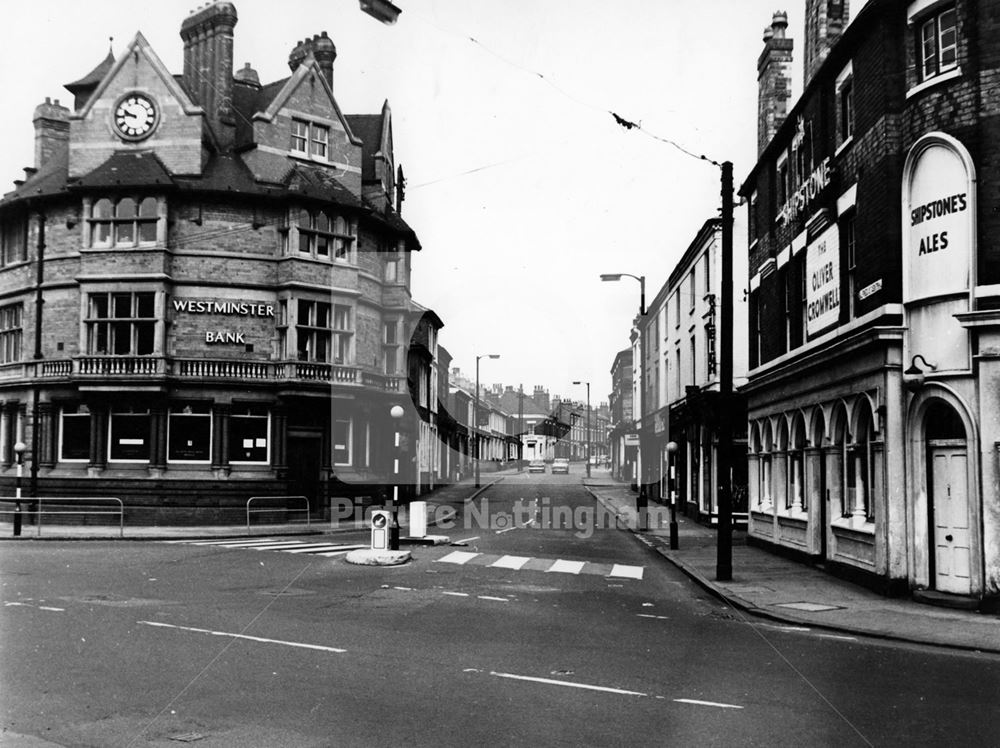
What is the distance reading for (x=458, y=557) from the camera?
69.1ft

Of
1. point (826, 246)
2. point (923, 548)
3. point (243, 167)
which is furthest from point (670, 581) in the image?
point (243, 167)

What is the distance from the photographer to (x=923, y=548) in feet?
49.2

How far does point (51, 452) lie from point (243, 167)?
11.9 meters

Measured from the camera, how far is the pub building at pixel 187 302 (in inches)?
1228

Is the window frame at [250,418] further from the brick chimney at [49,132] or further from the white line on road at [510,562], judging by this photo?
the white line on road at [510,562]

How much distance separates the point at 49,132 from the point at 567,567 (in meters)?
28.4

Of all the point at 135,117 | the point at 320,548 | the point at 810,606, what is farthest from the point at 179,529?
the point at 810,606

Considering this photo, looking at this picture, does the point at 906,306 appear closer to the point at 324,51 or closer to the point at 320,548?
the point at 320,548

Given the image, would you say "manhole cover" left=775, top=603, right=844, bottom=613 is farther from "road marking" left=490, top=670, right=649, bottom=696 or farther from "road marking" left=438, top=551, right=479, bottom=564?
"road marking" left=438, top=551, right=479, bottom=564

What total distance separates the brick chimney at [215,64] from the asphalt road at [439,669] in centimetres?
2179

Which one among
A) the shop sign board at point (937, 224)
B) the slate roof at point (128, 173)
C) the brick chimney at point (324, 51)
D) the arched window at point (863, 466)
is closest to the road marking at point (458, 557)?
the arched window at point (863, 466)

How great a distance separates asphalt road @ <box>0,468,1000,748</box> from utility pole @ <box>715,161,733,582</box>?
39.5 inches

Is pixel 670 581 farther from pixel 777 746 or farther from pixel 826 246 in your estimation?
pixel 777 746

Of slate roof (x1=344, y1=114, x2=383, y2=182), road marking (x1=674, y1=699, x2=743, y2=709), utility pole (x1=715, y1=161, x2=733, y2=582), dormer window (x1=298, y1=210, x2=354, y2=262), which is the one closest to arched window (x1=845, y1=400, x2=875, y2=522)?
utility pole (x1=715, y1=161, x2=733, y2=582)
